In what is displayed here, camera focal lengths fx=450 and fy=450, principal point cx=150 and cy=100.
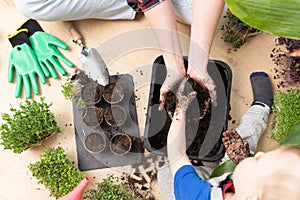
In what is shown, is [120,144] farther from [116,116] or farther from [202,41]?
[202,41]

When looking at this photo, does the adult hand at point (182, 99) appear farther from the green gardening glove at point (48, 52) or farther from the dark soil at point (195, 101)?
the green gardening glove at point (48, 52)

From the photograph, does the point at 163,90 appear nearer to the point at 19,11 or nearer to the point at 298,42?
the point at 298,42

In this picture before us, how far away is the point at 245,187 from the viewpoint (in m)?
0.93

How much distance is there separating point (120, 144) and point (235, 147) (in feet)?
1.19

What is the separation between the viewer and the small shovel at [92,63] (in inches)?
53.2

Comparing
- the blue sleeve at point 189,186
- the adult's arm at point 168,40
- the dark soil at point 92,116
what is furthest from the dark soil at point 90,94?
the blue sleeve at point 189,186

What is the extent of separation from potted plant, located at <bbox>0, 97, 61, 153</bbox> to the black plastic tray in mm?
292

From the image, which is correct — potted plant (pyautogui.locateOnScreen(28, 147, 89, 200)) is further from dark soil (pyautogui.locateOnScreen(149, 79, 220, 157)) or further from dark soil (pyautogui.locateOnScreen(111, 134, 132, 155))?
dark soil (pyautogui.locateOnScreen(149, 79, 220, 157))

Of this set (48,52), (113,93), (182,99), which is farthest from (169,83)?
(48,52)

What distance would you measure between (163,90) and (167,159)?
0.24 m

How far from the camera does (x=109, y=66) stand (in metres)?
1.42

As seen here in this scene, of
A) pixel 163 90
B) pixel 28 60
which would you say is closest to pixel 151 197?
pixel 163 90

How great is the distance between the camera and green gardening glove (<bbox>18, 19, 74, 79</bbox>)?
1.42 metres

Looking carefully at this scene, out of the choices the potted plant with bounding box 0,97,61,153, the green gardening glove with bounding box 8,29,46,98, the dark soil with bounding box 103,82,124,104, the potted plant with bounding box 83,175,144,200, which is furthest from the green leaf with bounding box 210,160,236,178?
the green gardening glove with bounding box 8,29,46,98
